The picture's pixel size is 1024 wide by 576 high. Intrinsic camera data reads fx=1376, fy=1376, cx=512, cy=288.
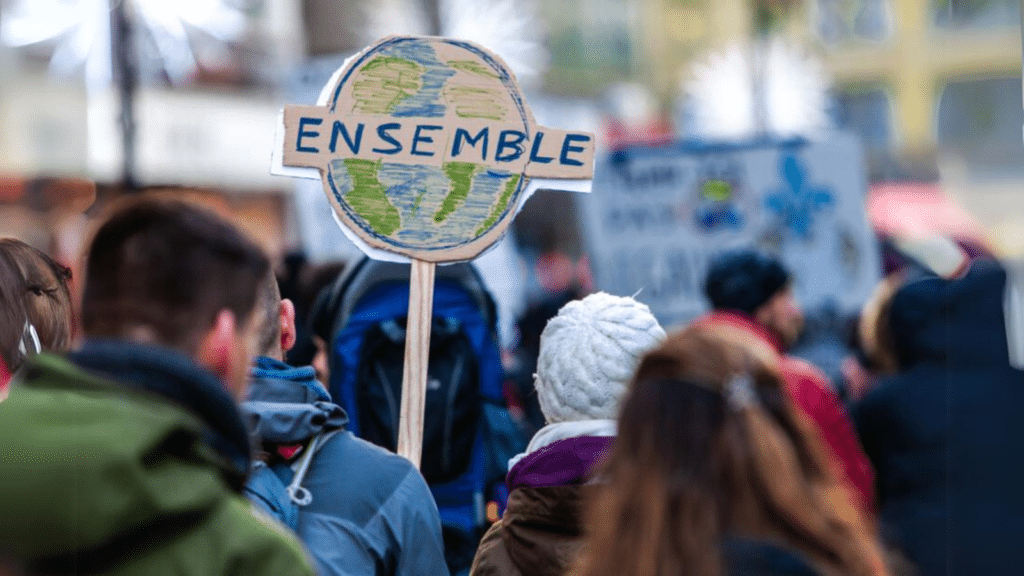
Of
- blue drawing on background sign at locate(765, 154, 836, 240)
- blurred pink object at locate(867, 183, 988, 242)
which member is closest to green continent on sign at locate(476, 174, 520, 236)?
blue drawing on background sign at locate(765, 154, 836, 240)

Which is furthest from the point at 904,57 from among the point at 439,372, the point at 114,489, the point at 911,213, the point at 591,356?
the point at 114,489

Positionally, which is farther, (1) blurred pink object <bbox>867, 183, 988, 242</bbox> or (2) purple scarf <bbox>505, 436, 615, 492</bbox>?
(1) blurred pink object <bbox>867, 183, 988, 242</bbox>

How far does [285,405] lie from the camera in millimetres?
2582

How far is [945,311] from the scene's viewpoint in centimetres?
367

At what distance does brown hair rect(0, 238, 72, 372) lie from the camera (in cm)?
291

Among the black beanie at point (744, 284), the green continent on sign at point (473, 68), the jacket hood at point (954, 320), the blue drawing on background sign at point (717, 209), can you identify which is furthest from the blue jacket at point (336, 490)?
the blue drawing on background sign at point (717, 209)

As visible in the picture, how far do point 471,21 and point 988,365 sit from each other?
12062 millimetres

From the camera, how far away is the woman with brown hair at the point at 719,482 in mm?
1719

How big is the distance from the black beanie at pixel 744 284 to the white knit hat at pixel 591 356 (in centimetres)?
293

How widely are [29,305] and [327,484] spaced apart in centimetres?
85

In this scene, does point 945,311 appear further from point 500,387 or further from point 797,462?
point 797,462

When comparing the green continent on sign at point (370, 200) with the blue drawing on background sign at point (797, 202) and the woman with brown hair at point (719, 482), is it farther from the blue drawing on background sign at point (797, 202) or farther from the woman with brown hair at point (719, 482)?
the blue drawing on background sign at point (797, 202)

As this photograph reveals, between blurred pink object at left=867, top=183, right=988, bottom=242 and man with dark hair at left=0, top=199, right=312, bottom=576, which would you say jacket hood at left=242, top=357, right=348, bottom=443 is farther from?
blurred pink object at left=867, top=183, right=988, bottom=242

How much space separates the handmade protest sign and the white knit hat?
49cm
